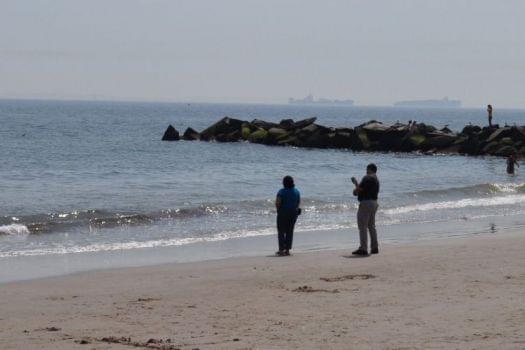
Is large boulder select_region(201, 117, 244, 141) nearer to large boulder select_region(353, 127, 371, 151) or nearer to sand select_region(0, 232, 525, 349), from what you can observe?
large boulder select_region(353, 127, 371, 151)

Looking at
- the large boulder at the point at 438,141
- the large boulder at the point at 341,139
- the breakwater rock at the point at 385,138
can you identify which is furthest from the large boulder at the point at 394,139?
the large boulder at the point at 341,139

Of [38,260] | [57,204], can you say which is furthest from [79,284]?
[57,204]

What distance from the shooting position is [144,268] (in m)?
13.0

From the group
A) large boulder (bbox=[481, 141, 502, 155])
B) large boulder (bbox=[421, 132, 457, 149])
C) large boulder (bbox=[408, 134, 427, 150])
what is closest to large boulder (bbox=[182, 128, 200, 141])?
large boulder (bbox=[408, 134, 427, 150])

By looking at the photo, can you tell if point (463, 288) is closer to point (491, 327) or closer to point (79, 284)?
point (491, 327)

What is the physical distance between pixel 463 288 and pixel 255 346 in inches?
139

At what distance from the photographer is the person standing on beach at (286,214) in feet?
→ 47.9

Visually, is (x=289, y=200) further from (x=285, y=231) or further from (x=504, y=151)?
(x=504, y=151)

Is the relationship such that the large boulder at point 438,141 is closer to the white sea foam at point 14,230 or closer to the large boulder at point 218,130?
the large boulder at point 218,130

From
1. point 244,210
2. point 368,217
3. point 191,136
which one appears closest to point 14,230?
point 244,210

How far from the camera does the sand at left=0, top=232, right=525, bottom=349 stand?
7.79 metres

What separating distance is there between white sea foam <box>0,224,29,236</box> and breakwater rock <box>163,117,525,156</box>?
3216 cm

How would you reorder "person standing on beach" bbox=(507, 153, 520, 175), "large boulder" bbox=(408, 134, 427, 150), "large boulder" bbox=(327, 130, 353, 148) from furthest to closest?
"large boulder" bbox=(327, 130, 353, 148) → "large boulder" bbox=(408, 134, 427, 150) → "person standing on beach" bbox=(507, 153, 520, 175)

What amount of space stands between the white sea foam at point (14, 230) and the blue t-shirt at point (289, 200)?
19.6 ft
